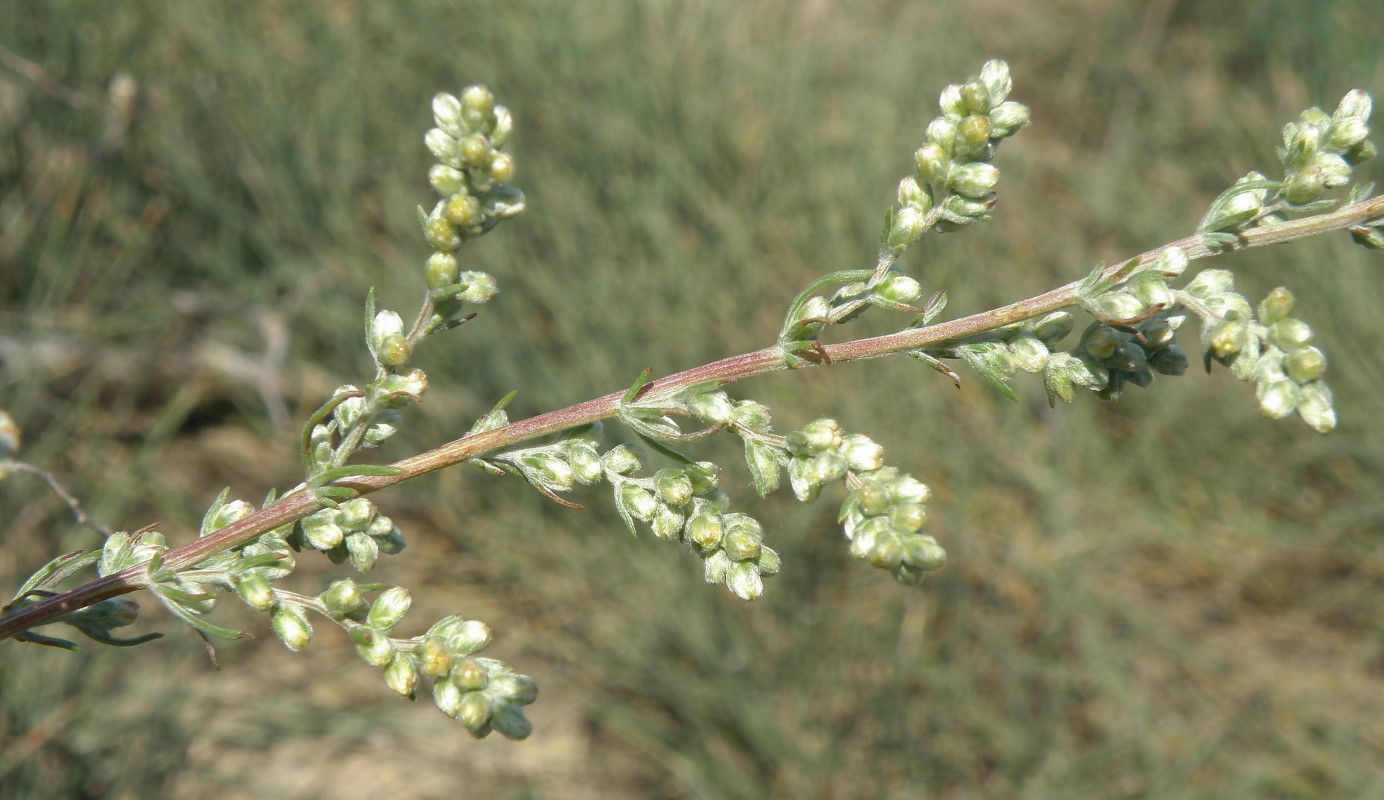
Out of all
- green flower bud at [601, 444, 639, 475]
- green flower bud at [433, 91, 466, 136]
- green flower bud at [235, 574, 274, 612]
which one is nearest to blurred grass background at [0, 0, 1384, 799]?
green flower bud at [601, 444, 639, 475]

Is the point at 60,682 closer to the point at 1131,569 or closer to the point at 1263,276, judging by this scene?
the point at 1131,569

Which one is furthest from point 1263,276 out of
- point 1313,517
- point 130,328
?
point 130,328

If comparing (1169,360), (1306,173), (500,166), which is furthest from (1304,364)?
(500,166)

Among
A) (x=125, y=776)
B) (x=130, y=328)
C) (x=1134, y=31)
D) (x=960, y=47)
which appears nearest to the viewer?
(x=125, y=776)

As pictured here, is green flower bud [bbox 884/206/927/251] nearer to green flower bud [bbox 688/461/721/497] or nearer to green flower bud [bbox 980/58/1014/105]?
green flower bud [bbox 980/58/1014/105]

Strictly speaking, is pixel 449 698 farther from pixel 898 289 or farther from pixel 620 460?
pixel 898 289
